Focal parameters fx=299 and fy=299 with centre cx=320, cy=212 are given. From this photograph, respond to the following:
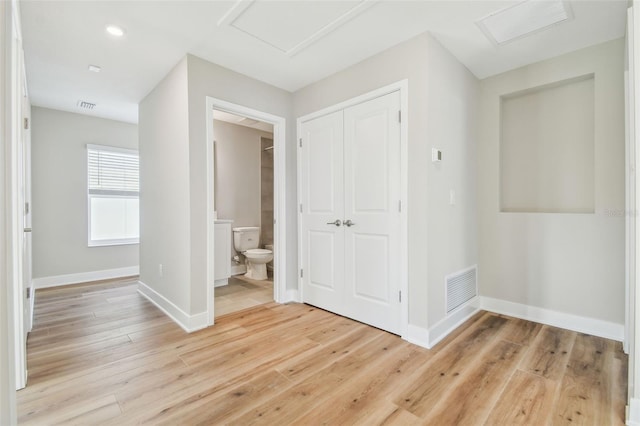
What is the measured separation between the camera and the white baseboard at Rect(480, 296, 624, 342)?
243 cm

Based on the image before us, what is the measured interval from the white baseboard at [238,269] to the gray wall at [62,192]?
1813 millimetres

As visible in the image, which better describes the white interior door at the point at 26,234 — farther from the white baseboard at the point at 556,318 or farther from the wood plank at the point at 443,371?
the white baseboard at the point at 556,318

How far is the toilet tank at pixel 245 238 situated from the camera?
15.4 feet

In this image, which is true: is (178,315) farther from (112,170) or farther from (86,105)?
(86,105)

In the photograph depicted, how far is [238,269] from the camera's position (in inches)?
192

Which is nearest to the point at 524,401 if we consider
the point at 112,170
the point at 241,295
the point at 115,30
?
the point at 241,295

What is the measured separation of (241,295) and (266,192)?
218 cm

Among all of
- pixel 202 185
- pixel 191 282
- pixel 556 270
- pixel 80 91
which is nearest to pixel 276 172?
pixel 202 185

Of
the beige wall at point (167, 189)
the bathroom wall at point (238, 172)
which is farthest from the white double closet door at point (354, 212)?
the bathroom wall at point (238, 172)

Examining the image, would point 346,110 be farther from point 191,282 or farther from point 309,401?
point 309,401

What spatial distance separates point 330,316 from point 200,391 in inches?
57.4

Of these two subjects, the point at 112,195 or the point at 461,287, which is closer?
the point at 461,287

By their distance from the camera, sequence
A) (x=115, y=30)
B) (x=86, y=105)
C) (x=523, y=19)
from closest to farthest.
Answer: (x=523, y=19)
(x=115, y=30)
(x=86, y=105)

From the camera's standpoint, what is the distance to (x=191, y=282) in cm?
267
